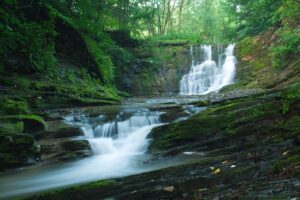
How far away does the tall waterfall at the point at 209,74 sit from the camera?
22.1 m

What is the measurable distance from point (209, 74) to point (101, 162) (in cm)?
1534

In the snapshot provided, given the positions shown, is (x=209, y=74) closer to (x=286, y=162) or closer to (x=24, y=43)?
(x=24, y=43)

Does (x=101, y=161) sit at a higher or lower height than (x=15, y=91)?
lower

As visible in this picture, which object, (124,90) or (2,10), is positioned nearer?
(2,10)

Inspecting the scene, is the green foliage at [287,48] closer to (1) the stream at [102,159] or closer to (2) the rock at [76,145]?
(1) the stream at [102,159]

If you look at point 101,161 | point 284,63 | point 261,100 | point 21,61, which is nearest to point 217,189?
point 101,161

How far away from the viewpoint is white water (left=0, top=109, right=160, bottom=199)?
7082 mm

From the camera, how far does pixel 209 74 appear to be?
2308cm

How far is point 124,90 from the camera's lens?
23328 mm

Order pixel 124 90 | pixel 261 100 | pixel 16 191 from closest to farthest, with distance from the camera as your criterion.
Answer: pixel 16 191 → pixel 261 100 → pixel 124 90

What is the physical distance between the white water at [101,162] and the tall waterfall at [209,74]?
10.5 metres

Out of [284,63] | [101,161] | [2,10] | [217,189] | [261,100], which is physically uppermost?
[2,10]

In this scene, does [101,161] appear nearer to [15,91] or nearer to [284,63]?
[15,91]

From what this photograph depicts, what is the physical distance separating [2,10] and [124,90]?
11771 millimetres
